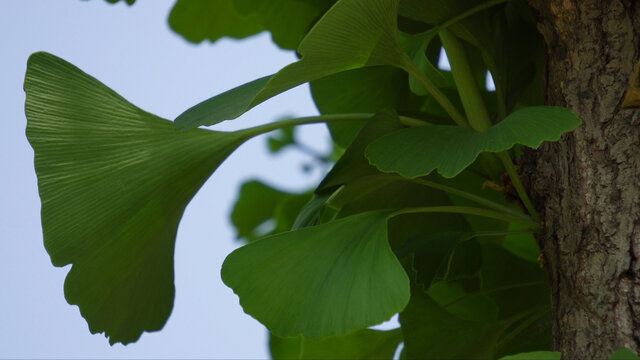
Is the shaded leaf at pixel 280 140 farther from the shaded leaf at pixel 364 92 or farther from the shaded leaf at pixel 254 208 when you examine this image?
the shaded leaf at pixel 364 92

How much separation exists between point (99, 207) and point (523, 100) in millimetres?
432

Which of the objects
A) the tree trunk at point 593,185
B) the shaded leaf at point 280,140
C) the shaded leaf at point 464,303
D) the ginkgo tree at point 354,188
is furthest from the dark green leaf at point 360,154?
the shaded leaf at point 280,140

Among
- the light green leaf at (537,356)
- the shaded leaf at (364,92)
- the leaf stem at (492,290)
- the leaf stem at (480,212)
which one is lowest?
the leaf stem at (492,290)

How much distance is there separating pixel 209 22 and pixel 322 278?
491 mm

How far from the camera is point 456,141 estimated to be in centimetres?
49

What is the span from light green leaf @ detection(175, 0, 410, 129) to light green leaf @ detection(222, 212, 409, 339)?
10cm

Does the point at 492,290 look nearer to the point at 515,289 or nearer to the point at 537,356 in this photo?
the point at 515,289

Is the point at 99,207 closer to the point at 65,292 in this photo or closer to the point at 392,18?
the point at 65,292

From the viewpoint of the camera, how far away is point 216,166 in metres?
0.60

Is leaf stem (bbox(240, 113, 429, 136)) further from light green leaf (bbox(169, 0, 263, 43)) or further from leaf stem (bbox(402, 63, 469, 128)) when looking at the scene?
light green leaf (bbox(169, 0, 263, 43))

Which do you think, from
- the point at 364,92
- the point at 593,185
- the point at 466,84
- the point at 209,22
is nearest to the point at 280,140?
the point at 209,22

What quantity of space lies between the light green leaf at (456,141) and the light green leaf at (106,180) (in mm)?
156

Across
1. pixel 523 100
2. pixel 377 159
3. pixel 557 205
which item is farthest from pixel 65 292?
pixel 523 100

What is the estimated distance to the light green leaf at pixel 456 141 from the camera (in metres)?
0.45
